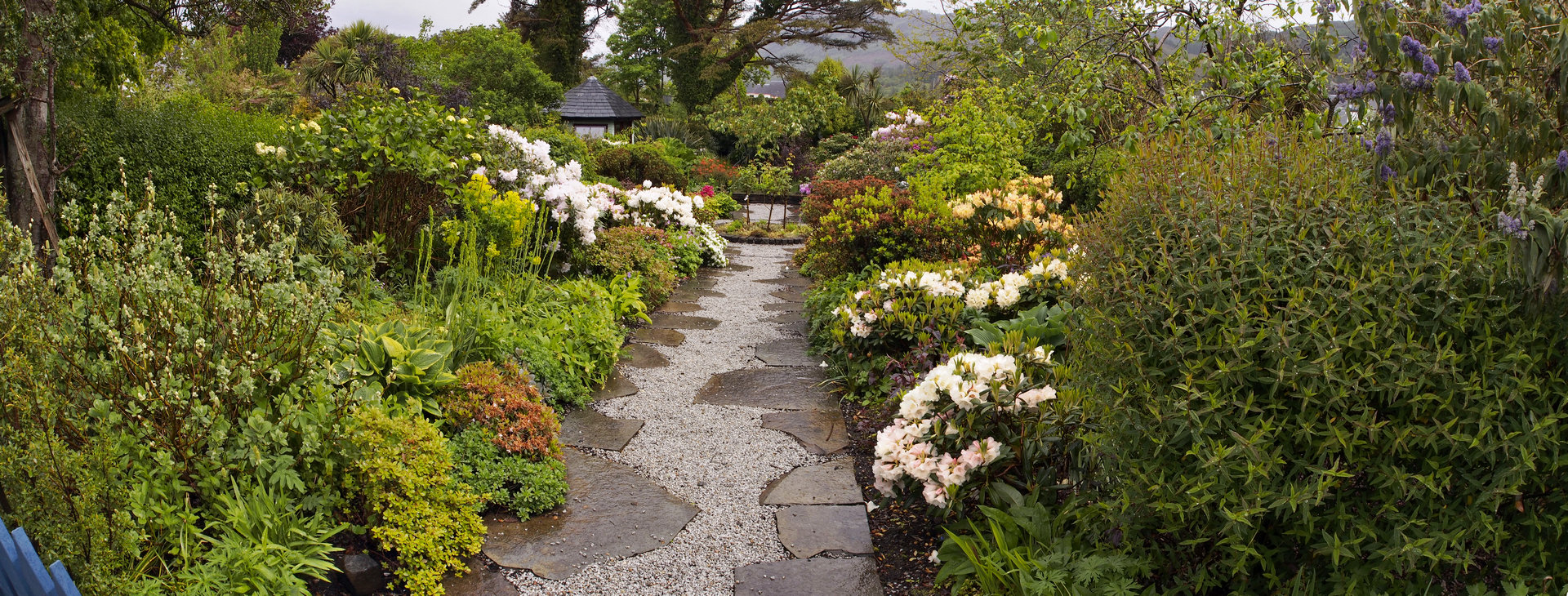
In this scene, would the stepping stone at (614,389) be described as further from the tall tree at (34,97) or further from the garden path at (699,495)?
the tall tree at (34,97)

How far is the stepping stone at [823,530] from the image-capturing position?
2854 mm

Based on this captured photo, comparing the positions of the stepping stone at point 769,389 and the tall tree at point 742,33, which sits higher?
the tall tree at point 742,33

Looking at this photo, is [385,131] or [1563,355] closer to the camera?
[1563,355]

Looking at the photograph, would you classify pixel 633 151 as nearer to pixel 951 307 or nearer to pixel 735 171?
pixel 735 171

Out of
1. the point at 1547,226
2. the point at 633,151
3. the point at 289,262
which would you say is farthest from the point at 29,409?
the point at 633,151

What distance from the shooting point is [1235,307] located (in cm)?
187

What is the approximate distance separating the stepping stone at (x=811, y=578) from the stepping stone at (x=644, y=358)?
245 centimetres

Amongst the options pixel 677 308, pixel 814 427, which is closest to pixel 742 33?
pixel 677 308

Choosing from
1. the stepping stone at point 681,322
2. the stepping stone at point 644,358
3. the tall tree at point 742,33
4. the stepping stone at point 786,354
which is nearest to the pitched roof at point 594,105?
the tall tree at point 742,33

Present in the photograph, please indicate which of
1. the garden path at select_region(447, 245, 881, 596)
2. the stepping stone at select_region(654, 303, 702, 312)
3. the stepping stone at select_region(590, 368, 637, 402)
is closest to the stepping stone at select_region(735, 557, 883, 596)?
the garden path at select_region(447, 245, 881, 596)

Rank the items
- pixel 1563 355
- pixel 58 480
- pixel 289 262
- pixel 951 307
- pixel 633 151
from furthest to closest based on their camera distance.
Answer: pixel 633 151
pixel 951 307
pixel 289 262
pixel 58 480
pixel 1563 355

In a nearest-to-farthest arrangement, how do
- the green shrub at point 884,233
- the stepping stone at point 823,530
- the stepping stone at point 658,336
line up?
the stepping stone at point 823,530 → the stepping stone at point 658,336 → the green shrub at point 884,233

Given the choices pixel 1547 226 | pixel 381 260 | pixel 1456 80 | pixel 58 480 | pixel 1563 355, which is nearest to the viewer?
pixel 1547 226

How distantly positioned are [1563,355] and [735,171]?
55.9 feet
